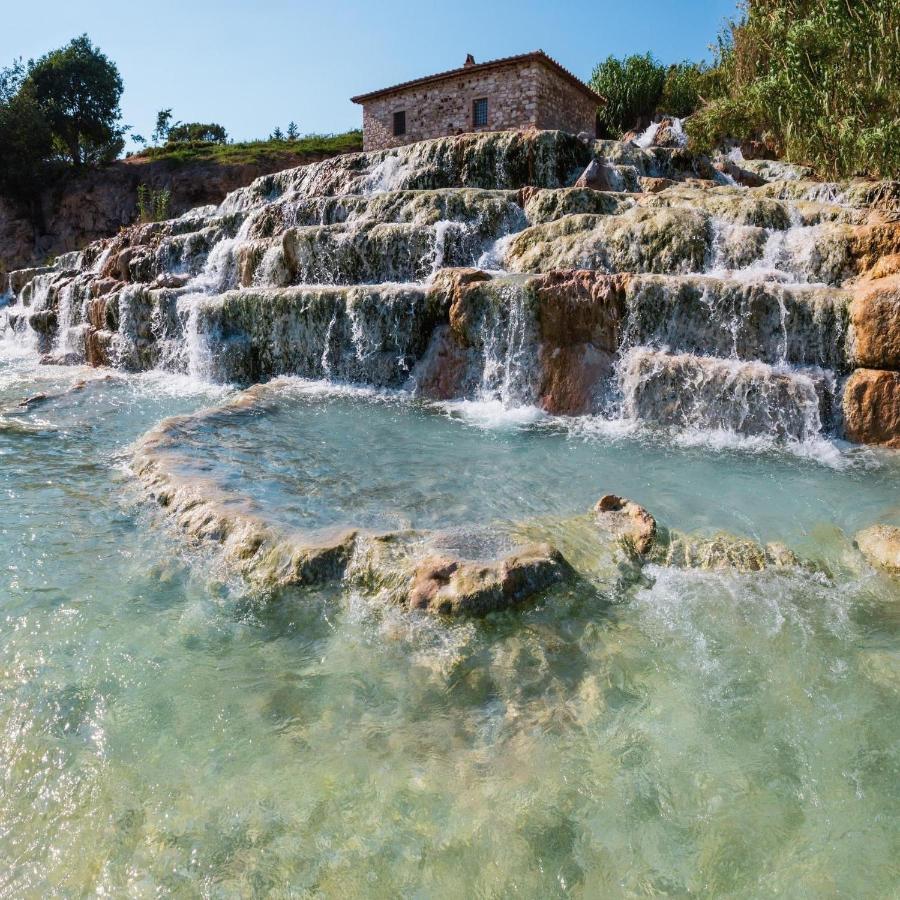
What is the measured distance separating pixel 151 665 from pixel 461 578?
166 centimetres

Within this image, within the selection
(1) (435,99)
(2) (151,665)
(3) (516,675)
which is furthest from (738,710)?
(1) (435,99)

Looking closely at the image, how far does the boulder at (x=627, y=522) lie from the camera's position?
4.32 meters

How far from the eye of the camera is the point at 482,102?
22.4 metres

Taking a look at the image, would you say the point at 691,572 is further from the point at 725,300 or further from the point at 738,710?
the point at 725,300

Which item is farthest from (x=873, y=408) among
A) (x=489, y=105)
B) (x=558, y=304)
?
(x=489, y=105)

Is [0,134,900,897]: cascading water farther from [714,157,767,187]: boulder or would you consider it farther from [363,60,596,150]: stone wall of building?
[363,60,596,150]: stone wall of building

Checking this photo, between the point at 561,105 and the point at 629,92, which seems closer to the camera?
the point at 561,105

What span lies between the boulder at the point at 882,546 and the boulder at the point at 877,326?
330 centimetres

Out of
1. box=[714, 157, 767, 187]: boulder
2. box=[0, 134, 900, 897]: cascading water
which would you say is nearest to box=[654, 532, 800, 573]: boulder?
box=[0, 134, 900, 897]: cascading water

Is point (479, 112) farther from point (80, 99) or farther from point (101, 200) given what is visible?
point (80, 99)

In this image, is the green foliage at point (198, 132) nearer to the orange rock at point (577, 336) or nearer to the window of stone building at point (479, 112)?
the window of stone building at point (479, 112)

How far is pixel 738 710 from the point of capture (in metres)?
2.90

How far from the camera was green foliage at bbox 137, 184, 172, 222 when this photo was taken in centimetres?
2431

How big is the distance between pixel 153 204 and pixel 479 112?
1437 centimetres
